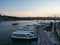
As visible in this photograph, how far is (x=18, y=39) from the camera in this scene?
57.1 feet

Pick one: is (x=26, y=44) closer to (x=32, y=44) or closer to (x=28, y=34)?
(x=32, y=44)

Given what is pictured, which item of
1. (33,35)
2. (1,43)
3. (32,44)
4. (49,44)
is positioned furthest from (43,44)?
(33,35)

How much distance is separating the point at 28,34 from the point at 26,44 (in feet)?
9.76

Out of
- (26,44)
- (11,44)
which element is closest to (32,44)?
(26,44)

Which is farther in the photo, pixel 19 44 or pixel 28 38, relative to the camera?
pixel 28 38

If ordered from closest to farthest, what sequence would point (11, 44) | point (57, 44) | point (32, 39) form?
point (57, 44) < point (11, 44) < point (32, 39)

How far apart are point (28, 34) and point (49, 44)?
6.56 m

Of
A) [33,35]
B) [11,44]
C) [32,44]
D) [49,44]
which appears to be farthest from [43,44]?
[33,35]

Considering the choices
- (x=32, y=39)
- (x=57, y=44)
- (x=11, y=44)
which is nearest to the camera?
(x=57, y=44)

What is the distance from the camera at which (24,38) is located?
17.3 meters

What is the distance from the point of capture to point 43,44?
37.7 ft

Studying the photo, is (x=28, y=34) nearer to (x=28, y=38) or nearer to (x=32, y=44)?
(x=28, y=38)

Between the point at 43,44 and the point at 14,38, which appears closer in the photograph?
the point at 43,44

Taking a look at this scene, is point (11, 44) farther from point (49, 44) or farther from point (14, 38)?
point (49, 44)
